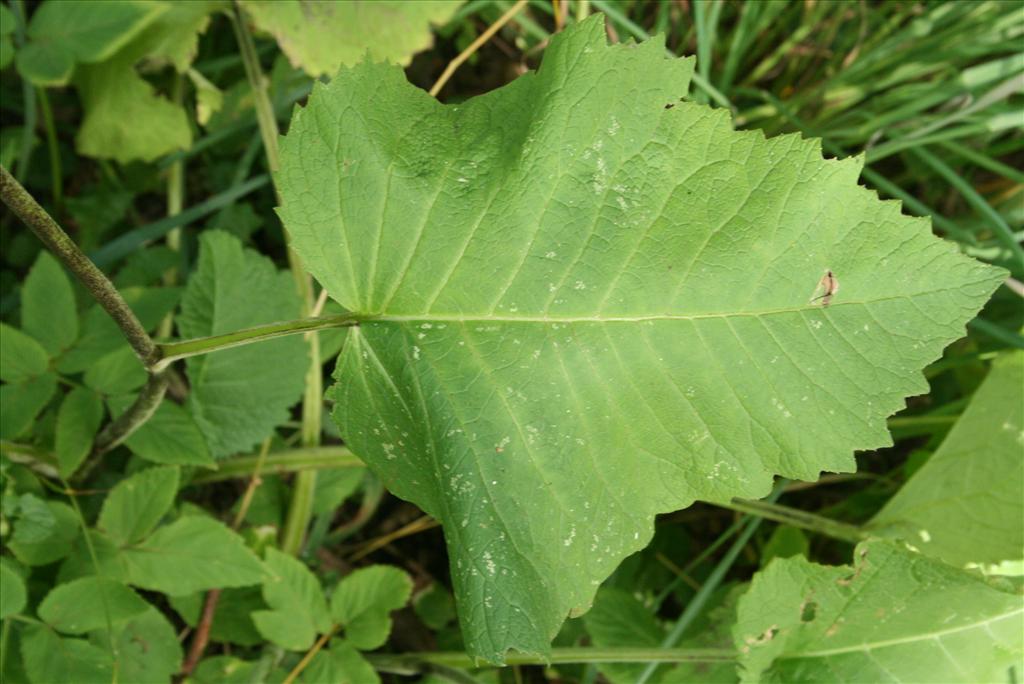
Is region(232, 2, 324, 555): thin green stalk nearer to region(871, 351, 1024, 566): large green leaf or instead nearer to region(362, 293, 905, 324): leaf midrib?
region(362, 293, 905, 324): leaf midrib

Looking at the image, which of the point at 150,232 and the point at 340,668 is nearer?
the point at 340,668

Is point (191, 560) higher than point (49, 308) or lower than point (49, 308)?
lower

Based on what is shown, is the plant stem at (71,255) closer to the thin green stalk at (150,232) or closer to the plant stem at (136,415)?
the plant stem at (136,415)

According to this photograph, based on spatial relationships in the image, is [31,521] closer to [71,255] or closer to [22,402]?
[22,402]

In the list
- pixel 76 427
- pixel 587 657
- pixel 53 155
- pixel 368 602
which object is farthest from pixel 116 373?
pixel 587 657

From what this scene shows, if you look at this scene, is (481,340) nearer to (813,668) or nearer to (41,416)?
(813,668)

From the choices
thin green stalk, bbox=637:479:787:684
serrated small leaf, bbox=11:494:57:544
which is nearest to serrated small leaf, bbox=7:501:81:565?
serrated small leaf, bbox=11:494:57:544
